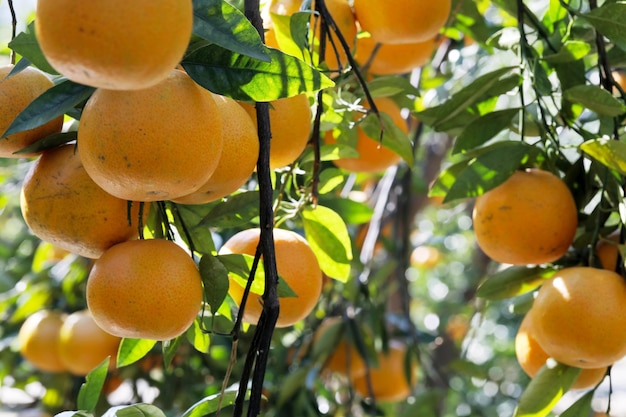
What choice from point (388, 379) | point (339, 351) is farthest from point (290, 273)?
point (388, 379)

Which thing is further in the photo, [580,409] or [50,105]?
[580,409]

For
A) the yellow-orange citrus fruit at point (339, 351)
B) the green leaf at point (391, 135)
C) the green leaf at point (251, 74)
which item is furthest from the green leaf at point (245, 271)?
the yellow-orange citrus fruit at point (339, 351)

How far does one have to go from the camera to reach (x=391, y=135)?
1104 millimetres

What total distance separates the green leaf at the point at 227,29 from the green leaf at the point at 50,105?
0.12 meters

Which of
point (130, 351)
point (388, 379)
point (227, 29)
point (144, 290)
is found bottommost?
point (388, 379)

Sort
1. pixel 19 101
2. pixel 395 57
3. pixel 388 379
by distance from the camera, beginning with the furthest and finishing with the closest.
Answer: pixel 388 379, pixel 395 57, pixel 19 101

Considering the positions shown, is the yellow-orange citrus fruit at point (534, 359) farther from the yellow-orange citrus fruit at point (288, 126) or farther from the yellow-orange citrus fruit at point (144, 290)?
the yellow-orange citrus fruit at point (144, 290)

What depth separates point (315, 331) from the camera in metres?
1.85

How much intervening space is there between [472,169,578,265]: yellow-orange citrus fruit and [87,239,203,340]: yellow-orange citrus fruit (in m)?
0.46

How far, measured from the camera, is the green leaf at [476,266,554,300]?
1165mm

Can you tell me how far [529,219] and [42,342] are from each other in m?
1.22

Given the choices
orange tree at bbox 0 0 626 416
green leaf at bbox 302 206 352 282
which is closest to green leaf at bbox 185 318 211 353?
orange tree at bbox 0 0 626 416

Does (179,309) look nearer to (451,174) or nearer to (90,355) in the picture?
(451,174)

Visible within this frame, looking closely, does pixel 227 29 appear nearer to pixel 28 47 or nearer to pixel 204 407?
pixel 28 47
